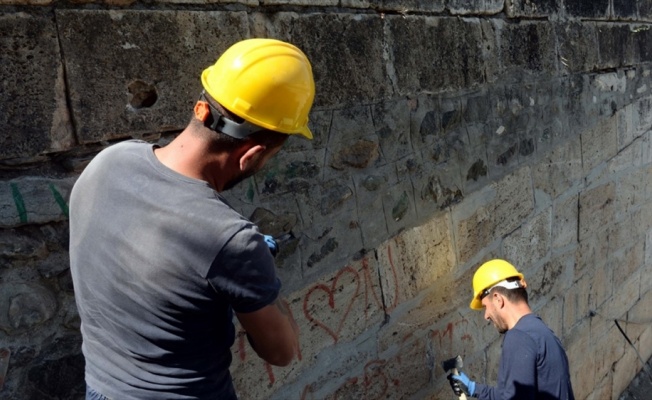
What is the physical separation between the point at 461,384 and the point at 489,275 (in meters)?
0.53

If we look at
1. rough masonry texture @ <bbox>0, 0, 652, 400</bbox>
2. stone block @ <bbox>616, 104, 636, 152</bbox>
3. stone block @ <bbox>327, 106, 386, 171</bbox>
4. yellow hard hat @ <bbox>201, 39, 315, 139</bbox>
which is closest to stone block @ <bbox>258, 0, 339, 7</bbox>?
rough masonry texture @ <bbox>0, 0, 652, 400</bbox>

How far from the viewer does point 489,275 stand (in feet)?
9.97

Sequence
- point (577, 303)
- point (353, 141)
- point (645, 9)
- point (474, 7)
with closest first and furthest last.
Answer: point (353, 141) < point (474, 7) < point (577, 303) < point (645, 9)

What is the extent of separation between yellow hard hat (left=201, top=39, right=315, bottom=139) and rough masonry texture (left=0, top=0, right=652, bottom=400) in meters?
0.44

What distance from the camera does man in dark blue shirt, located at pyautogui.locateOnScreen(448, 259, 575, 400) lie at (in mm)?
2828

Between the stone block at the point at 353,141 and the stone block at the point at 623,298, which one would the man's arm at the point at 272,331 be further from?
the stone block at the point at 623,298

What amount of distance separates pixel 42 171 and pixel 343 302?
1.26 m

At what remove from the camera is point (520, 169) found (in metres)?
3.47

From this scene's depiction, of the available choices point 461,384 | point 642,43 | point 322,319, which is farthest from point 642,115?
point 322,319

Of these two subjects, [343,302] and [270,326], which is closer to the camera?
[270,326]

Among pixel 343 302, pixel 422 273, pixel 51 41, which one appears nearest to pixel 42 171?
pixel 51 41

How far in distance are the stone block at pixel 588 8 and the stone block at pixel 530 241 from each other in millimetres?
1178

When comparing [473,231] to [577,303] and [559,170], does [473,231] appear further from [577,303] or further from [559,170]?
[577,303]

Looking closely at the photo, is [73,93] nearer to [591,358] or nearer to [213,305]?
[213,305]
